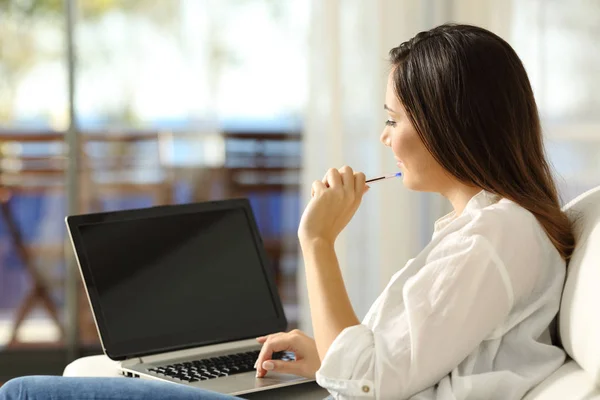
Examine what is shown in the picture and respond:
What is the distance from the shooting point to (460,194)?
143 centimetres

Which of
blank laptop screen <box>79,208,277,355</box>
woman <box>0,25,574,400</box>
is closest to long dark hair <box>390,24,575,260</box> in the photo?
woman <box>0,25,574,400</box>

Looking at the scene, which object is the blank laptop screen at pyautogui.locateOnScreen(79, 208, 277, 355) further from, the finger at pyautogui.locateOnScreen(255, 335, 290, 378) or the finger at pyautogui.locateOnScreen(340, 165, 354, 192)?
the finger at pyautogui.locateOnScreen(340, 165, 354, 192)

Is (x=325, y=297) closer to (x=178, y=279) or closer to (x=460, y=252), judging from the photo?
(x=460, y=252)

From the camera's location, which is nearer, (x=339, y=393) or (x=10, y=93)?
(x=339, y=393)

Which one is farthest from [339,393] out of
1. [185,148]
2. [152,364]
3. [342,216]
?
[185,148]

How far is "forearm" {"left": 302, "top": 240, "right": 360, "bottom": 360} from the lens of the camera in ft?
4.41

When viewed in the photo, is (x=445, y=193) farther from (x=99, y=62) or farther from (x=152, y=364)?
(x=99, y=62)

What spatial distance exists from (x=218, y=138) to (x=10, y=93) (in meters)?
0.81

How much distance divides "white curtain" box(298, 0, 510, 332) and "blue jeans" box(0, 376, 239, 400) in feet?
7.56

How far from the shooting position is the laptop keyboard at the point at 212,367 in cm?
154

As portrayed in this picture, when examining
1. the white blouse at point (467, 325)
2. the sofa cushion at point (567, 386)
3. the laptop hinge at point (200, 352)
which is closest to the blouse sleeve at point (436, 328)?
the white blouse at point (467, 325)

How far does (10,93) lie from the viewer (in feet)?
11.5

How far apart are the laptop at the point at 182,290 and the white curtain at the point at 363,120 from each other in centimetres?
162

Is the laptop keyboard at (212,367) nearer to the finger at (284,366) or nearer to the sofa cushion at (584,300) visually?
the finger at (284,366)
